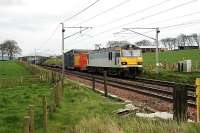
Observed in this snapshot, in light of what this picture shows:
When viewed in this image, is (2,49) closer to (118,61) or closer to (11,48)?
(11,48)

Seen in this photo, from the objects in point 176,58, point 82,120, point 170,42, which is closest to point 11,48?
point 170,42

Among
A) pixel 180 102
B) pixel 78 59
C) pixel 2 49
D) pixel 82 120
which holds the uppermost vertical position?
pixel 2 49

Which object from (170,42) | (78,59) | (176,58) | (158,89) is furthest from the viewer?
(170,42)

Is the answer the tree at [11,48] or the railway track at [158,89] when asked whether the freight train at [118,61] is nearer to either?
the railway track at [158,89]

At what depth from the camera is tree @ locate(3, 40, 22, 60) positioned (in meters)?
186

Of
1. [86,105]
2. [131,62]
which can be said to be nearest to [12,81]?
[131,62]

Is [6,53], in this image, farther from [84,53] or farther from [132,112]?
[132,112]

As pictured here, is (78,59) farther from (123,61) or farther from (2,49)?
(2,49)

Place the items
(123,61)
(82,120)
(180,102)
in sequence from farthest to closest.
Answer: (123,61) → (82,120) → (180,102)

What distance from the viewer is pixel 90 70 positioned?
56000 mm

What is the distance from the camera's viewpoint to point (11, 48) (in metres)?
189

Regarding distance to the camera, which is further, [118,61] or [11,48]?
[11,48]

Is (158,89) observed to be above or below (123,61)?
below

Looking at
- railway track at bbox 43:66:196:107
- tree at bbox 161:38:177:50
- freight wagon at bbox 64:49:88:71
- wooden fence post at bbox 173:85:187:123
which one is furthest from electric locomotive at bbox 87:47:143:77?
tree at bbox 161:38:177:50
